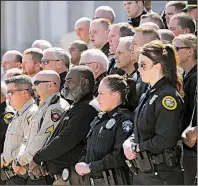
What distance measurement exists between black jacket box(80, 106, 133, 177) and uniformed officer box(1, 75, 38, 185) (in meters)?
1.37

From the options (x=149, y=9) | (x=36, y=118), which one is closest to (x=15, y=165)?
(x=36, y=118)

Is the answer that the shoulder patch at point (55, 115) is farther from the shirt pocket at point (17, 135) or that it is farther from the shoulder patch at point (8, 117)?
the shoulder patch at point (8, 117)

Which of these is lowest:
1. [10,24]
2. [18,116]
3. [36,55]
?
[10,24]

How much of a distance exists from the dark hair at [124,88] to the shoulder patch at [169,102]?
663mm

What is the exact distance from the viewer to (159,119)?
675cm

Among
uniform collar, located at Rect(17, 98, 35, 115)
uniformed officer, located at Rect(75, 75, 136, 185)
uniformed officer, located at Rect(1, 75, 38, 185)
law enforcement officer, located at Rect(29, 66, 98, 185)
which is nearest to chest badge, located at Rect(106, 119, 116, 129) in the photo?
uniformed officer, located at Rect(75, 75, 136, 185)

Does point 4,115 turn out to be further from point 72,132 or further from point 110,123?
point 110,123

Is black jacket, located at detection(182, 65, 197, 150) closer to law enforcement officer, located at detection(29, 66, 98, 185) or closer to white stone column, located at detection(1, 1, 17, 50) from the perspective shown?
law enforcement officer, located at detection(29, 66, 98, 185)

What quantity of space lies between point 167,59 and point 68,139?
1283 mm

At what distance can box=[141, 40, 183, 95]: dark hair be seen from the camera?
691cm

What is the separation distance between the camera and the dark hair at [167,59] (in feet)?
22.7

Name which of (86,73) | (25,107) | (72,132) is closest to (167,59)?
(86,73)

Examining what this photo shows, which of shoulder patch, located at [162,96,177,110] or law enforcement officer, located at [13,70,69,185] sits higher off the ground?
shoulder patch, located at [162,96,177,110]

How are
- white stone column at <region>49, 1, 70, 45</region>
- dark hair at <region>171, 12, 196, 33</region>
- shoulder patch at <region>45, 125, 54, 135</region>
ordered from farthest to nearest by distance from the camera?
1. white stone column at <region>49, 1, 70, 45</region>
2. dark hair at <region>171, 12, 196, 33</region>
3. shoulder patch at <region>45, 125, 54, 135</region>
